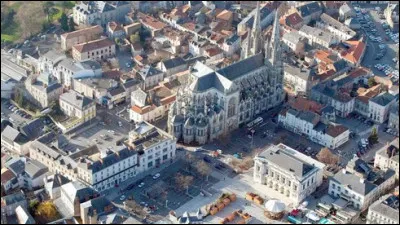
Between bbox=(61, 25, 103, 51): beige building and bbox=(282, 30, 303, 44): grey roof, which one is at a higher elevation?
bbox=(61, 25, 103, 51): beige building

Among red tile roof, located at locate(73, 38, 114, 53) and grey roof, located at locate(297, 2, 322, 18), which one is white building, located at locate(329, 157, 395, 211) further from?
grey roof, located at locate(297, 2, 322, 18)

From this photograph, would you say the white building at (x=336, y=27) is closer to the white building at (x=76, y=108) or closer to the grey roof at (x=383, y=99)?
the grey roof at (x=383, y=99)

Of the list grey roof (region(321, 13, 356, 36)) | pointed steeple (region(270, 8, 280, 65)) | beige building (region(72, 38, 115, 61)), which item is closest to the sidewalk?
pointed steeple (region(270, 8, 280, 65))

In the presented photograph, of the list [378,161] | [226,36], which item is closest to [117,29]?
[226,36]

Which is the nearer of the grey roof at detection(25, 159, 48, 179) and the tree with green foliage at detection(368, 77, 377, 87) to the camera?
the grey roof at detection(25, 159, 48, 179)

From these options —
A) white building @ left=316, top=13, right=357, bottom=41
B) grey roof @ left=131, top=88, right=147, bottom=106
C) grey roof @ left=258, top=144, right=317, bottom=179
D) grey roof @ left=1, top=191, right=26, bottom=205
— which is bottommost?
white building @ left=316, top=13, right=357, bottom=41

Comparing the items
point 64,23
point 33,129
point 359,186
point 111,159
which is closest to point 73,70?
point 33,129

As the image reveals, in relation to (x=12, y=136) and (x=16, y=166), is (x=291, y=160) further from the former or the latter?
(x=12, y=136)
